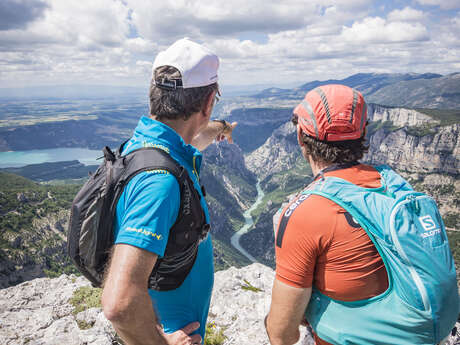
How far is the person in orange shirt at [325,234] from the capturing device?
327 centimetres

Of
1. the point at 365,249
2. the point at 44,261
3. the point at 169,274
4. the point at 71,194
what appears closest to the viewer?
the point at 365,249

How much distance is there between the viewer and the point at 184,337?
3.46 metres

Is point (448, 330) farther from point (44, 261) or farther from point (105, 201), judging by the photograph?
point (44, 261)

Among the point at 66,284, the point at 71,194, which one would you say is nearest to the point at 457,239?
the point at 66,284

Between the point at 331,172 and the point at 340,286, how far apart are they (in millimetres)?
1401

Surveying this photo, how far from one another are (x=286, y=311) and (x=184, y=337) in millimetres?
1311

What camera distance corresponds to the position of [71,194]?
153 m

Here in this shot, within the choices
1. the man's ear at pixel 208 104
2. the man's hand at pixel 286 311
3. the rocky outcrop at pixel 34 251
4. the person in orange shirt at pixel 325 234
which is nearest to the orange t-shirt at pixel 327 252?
the person in orange shirt at pixel 325 234

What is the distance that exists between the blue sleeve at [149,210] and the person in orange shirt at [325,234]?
1.45 metres

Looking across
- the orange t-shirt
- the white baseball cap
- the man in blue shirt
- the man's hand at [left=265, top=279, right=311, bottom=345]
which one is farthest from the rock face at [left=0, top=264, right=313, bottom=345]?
the white baseball cap

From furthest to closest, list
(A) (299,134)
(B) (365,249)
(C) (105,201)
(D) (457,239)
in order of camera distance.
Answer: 1. (D) (457,239)
2. (A) (299,134)
3. (B) (365,249)
4. (C) (105,201)

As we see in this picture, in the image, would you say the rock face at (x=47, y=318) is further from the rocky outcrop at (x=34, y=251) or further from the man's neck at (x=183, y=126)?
the rocky outcrop at (x=34, y=251)

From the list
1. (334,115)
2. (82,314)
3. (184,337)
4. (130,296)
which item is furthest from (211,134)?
(82,314)

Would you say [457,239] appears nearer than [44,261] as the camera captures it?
No
